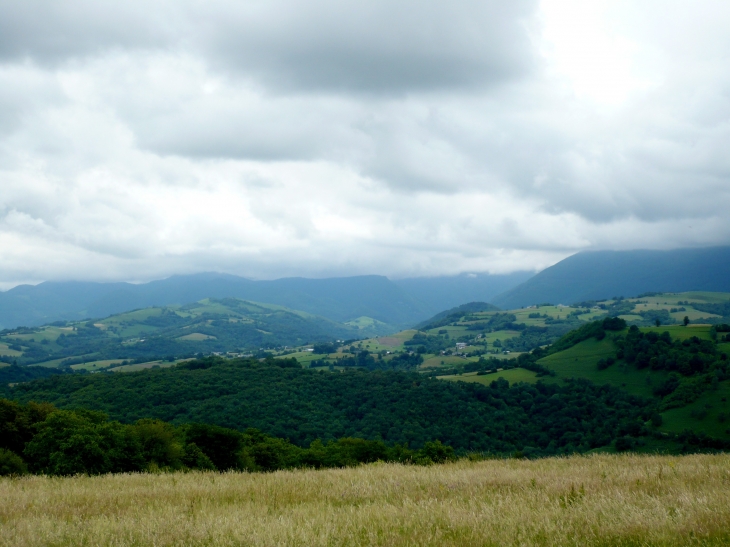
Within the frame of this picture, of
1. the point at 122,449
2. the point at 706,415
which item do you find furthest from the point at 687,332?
the point at 122,449

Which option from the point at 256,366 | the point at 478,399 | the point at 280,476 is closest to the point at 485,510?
the point at 280,476

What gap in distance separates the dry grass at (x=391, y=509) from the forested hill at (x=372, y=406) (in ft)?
302

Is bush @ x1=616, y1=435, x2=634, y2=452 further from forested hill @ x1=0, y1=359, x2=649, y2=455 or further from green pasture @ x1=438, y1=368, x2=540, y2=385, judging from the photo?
green pasture @ x1=438, y1=368, x2=540, y2=385

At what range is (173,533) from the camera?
8.23m

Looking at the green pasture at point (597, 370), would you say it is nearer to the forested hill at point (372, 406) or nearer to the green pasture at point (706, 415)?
the forested hill at point (372, 406)

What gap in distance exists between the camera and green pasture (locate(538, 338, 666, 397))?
133675 mm

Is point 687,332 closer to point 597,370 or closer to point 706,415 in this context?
point 597,370

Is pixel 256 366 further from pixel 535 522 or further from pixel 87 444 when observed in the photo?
pixel 535 522

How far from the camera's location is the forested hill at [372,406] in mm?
110250

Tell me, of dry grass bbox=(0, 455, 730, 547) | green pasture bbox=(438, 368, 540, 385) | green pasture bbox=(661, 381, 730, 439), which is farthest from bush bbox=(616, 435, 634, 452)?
dry grass bbox=(0, 455, 730, 547)

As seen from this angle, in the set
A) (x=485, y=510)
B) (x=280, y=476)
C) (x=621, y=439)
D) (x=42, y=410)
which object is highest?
(x=485, y=510)

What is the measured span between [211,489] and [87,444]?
76.2 feet

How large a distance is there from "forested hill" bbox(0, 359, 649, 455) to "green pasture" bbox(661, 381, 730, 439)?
5697mm

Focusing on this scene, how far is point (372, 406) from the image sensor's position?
428ft
